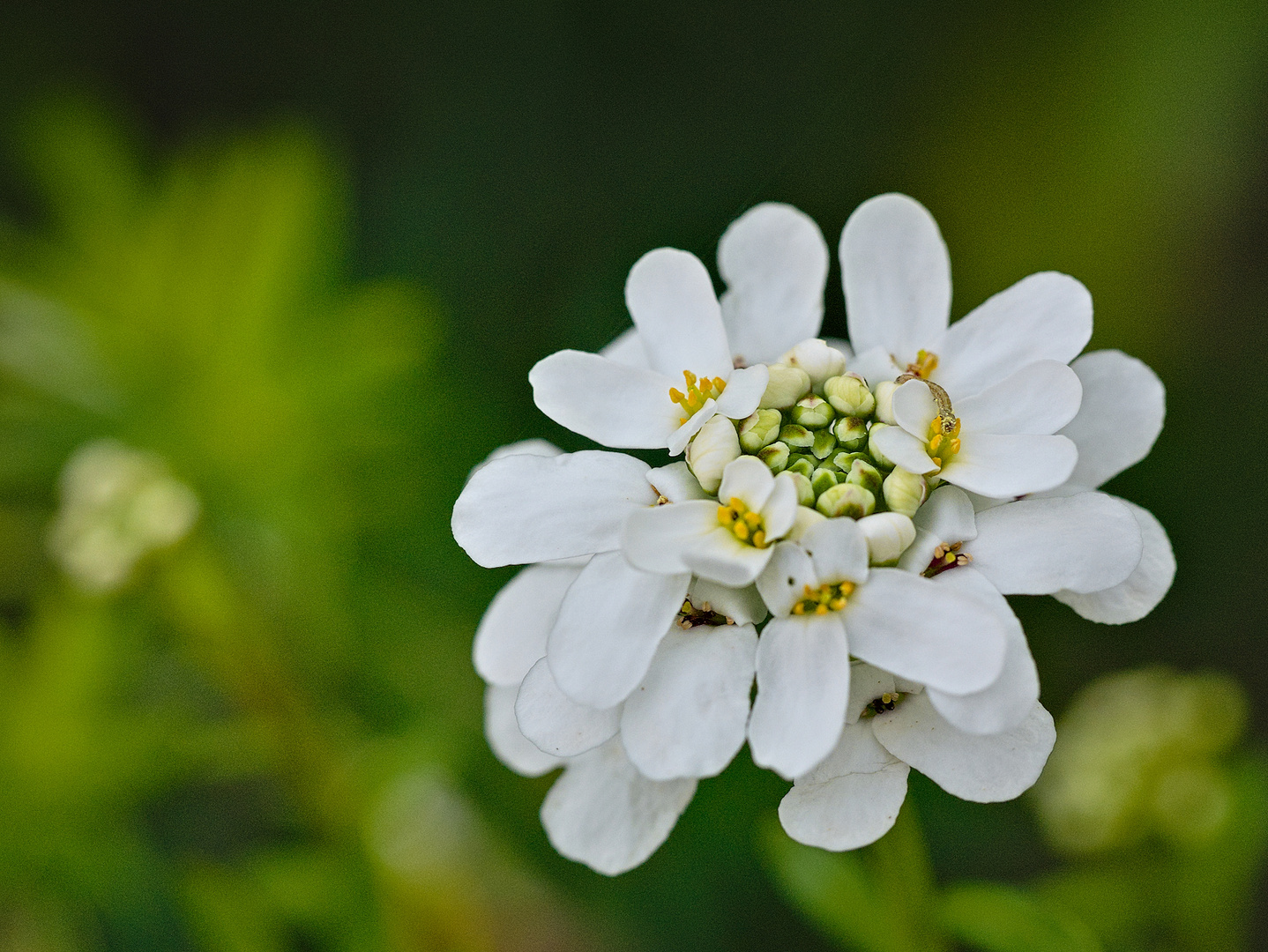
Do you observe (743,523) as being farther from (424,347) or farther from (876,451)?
(424,347)

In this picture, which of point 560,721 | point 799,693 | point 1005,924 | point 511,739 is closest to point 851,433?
point 799,693

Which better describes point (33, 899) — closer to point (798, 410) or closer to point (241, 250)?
point (241, 250)

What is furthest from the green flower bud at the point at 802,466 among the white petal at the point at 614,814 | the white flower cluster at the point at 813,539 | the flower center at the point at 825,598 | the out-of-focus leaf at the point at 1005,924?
the out-of-focus leaf at the point at 1005,924

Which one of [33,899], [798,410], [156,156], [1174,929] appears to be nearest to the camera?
[798,410]

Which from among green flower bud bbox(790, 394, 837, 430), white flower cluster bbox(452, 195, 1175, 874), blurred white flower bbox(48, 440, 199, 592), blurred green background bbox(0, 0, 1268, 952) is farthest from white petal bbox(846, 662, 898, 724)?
blurred white flower bbox(48, 440, 199, 592)

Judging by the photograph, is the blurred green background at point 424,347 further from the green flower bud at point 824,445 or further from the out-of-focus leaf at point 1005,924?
the green flower bud at point 824,445

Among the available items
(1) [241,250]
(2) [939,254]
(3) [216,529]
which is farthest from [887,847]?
(1) [241,250]
